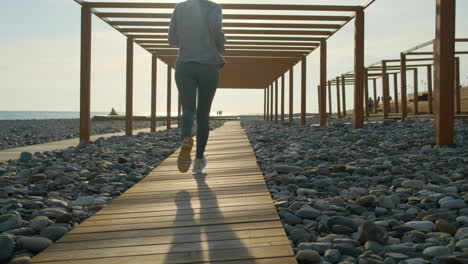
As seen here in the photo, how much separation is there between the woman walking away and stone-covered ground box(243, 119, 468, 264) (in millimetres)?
973

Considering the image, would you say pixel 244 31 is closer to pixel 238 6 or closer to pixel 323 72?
pixel 238 6

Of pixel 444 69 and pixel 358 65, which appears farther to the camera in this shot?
pixel 358 65

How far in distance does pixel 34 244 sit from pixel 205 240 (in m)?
0.91

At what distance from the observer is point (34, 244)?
2.31 meters

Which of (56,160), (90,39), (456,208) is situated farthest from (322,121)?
(456,208)

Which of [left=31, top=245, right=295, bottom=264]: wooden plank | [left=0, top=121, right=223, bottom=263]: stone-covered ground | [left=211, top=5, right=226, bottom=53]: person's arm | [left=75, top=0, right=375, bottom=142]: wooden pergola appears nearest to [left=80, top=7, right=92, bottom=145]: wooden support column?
[left=75, top=0, right=375, bottom=142]: wooden pergola

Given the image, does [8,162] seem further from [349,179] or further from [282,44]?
[282,44]

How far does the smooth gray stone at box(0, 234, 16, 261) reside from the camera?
85.8 inches

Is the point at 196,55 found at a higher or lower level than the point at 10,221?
higher

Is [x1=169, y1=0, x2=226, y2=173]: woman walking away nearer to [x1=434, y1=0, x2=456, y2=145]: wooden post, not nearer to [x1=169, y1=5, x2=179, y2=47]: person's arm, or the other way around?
[x1=169, y1=5, x2=179, y2=47]: person's arm

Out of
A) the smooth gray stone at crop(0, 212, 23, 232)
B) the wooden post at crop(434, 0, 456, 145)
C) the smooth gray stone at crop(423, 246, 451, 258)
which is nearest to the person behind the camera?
the smooth gray stone at crop(423, 246, 451, 258)

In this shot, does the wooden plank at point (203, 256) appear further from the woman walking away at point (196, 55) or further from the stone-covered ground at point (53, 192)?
the woman walking away at point (196, 55)

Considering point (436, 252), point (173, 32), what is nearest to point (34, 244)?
point (436, 252)

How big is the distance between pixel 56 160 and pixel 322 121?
8.20 m
